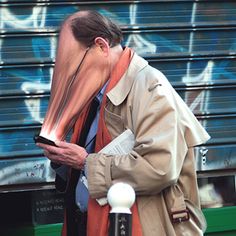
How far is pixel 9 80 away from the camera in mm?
4793

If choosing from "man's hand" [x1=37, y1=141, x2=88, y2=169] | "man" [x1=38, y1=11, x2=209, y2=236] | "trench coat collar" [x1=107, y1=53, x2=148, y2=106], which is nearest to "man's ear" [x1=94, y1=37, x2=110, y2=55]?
"man" [x1=38, y1=11, x2=209, y2=236]

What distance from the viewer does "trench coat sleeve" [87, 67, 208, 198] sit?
10.2 ft

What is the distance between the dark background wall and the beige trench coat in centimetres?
161

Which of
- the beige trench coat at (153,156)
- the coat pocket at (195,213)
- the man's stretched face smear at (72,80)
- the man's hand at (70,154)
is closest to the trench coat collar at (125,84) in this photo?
the beige trench coat at (153,156)

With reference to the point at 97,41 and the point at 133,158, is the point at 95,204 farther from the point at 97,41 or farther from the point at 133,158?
the point at 97,41

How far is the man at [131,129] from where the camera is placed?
312cm

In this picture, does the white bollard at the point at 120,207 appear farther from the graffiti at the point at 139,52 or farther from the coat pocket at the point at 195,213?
the graffiti at the point at 139,52

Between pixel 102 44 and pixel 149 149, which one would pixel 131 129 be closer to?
pixel 149 149

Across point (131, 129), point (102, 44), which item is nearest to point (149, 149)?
point (131, 129)

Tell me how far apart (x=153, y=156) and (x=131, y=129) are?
18 cm

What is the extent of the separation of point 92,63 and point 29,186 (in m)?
1.69

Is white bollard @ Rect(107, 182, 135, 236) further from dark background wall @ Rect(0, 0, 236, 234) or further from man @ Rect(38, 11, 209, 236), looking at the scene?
dark background wall @ Rect(0, 0, 236, 234)

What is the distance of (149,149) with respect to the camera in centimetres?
309

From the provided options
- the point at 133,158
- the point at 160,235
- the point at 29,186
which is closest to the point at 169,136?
the point at 133,158
